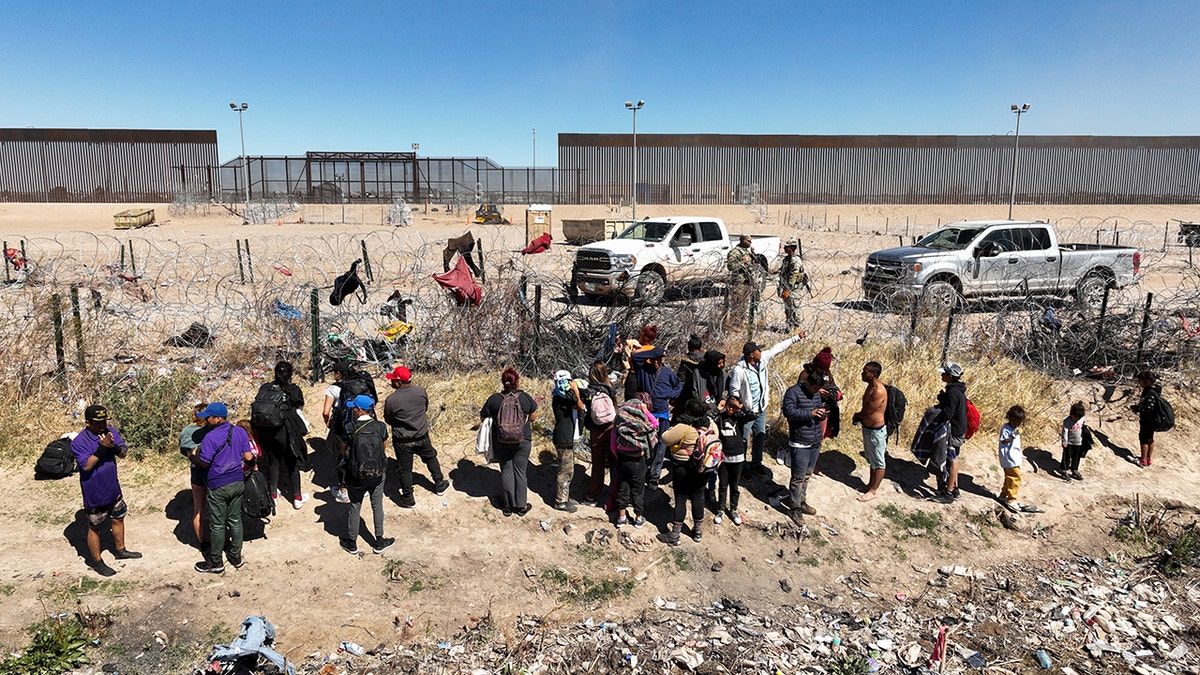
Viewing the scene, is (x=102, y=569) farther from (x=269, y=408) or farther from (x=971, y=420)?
(x=971, y=420)

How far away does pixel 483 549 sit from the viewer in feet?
22.2

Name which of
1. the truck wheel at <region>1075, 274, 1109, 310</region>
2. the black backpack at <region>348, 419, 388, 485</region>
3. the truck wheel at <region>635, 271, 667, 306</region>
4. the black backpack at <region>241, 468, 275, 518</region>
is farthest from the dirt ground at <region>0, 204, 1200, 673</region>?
the truck wheel at <region>1075, 274, 1109, 310</region>

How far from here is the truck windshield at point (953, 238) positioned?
50.3ft

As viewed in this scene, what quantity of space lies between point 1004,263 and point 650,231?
7.29 m

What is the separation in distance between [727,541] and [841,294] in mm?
12361

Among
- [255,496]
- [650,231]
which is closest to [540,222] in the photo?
[650,231]

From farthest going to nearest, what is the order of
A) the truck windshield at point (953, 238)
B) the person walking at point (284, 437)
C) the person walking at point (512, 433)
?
the truck windshield at point (953, 238), the person walking at point (512, 433), the person walking at point (284, 437)

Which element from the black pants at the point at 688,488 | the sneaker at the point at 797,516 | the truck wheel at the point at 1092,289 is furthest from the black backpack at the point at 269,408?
the truck wheel at the point at 1092,289

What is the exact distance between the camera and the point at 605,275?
51.0ft

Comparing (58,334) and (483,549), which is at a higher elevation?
(58,334)

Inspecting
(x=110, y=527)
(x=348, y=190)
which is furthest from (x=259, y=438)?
(x=348, y=190)

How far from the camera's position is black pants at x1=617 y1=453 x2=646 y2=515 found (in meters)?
6.89

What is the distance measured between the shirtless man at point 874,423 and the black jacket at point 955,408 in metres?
0.63

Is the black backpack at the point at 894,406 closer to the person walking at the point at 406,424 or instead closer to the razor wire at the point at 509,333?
the razor wire at the point at 509,333
